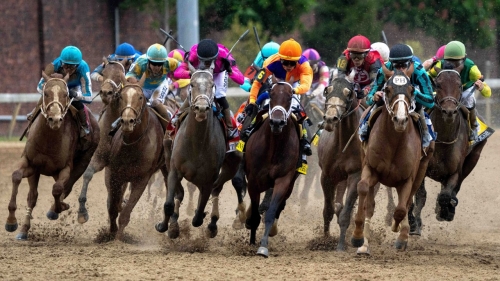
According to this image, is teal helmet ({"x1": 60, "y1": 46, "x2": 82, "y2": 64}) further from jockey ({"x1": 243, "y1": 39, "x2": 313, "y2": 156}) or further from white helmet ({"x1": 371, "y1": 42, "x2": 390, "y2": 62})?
white helmet ({"x1": 371, "y1": 42, "x2": 390, "y2": 62})

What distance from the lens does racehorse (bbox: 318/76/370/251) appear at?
11469 millimetres

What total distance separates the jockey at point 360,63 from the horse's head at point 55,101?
324 centimetres

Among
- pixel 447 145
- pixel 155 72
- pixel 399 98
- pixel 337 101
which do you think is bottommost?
pixel 447 145

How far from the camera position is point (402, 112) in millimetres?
10320

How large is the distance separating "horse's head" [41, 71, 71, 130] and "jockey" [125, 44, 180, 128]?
997mm

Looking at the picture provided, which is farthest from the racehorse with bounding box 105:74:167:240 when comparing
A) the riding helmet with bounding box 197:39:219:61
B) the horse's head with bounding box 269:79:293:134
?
the horse's head with bounding box 269:79:293:134

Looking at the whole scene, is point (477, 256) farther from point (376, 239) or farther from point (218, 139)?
point (218, 139)

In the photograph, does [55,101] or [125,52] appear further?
[125,52]

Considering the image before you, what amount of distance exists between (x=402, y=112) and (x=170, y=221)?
3.13 m

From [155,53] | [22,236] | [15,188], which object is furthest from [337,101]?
[22,236]

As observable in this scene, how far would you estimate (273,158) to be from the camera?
11391mm

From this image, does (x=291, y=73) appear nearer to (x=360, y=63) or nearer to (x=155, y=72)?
(x=360, y=63)

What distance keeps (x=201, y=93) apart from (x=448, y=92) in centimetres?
327

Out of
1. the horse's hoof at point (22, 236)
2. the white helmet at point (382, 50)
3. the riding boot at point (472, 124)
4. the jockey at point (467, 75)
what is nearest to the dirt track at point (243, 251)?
the horse's hoof at point (22, 236)
